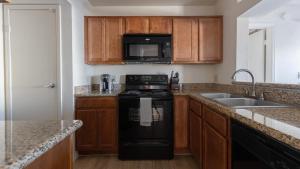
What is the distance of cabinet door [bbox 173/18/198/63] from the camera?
361 centimetres

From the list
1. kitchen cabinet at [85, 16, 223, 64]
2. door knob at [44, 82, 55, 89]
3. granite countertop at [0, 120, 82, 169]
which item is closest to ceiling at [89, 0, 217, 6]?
kitchen cabinet at [85, 16, 223, 64]

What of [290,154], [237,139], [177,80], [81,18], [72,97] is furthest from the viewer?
[177,80]

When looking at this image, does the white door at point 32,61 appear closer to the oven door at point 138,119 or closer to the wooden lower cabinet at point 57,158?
the oven door at point 138,119

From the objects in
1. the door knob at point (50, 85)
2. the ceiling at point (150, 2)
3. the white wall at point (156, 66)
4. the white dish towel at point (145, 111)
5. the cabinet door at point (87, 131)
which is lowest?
the cabinet door at point (87, 131)

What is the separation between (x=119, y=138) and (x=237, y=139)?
2.00 meters

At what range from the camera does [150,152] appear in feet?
10.6

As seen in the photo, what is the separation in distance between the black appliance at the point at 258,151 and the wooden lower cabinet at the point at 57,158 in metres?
0.89

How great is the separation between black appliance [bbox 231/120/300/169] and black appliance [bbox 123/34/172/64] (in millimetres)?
2056

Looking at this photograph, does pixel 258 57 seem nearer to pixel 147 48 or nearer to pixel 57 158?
pixel 147 48

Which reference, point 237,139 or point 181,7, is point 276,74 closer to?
point 181,7

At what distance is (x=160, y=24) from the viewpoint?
3592 millimetres

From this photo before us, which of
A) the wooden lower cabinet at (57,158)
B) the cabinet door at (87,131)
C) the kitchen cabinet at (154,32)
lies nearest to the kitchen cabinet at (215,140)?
the wooden lower cabinet at (57,158)

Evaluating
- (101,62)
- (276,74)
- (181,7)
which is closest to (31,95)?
(101,62)

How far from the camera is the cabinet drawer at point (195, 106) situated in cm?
268
